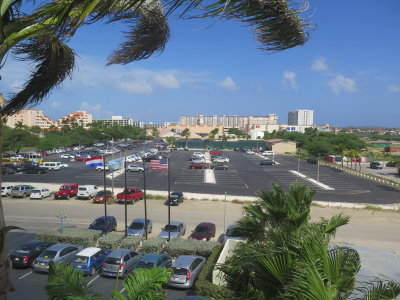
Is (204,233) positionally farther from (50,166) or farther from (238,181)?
(50,166)

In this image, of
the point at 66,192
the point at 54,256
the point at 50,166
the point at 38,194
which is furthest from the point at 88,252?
the point at 50,166

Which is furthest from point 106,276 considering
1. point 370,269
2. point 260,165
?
point 260,165

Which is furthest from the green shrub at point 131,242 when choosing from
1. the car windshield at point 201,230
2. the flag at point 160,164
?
the flag at point 160,164

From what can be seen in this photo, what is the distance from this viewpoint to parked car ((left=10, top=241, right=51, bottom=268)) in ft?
43.5

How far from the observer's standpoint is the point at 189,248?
1490cm

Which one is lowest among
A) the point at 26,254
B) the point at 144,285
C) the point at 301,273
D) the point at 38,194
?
the point at 38,194

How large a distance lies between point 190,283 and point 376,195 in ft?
83.2

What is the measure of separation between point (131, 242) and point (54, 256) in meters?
3.59

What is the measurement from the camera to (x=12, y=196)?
2792 cm

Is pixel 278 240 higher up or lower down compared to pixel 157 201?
higher up

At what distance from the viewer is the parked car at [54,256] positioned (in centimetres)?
1277

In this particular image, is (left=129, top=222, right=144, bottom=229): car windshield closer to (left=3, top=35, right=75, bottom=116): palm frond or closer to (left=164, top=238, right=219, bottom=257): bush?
(left=164, top=238, right=219, bottom=257): bush

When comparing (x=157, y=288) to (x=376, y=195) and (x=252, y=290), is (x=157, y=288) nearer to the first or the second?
(x=252, y=290)

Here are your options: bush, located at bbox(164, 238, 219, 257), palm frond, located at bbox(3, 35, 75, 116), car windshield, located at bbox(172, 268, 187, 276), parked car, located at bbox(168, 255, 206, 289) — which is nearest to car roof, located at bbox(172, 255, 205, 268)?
parked car, located at bbox(168, 255, 206, 289)
